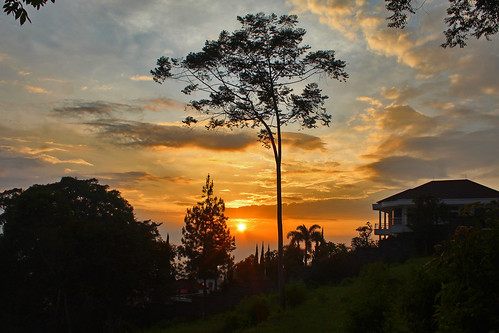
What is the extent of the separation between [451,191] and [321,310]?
27575 mm

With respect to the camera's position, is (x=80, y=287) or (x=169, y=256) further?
(x=169, y=256)

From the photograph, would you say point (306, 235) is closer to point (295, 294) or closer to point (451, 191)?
point (451, 191)

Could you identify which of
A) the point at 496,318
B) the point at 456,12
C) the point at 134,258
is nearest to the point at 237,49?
the point at 456,12

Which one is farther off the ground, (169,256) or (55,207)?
(55,207)

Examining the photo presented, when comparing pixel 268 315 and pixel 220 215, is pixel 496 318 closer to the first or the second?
pixel 268 315

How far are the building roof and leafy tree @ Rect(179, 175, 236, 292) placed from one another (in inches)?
644

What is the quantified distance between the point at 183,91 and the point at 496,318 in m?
23.5

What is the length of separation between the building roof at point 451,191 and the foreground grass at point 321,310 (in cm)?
1435

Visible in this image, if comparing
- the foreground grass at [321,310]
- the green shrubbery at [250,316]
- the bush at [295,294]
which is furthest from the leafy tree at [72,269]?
the bush at [295,294]

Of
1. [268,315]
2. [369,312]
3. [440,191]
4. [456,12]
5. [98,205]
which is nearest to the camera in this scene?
[369,312]

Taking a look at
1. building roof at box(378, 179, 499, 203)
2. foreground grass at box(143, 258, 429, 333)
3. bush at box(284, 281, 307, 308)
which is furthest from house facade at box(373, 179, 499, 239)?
bush at box(284, 281, 307, 308)

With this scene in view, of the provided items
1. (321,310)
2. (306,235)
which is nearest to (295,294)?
(321,310)

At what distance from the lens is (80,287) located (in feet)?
98.5

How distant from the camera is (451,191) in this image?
41.5 meters
